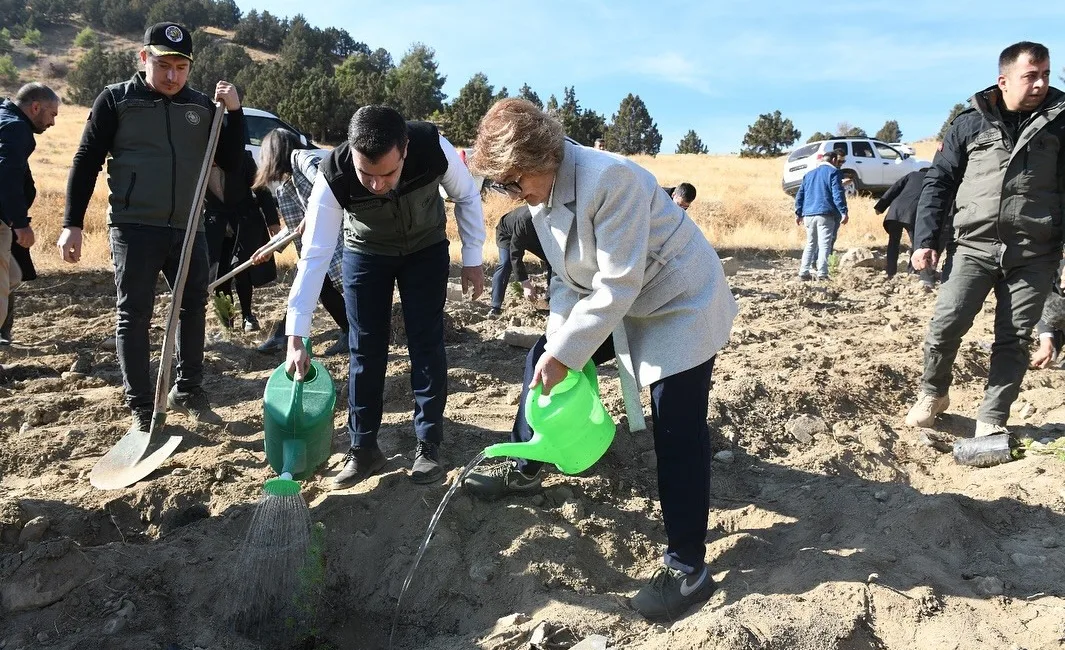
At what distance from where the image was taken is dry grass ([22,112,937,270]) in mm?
9844

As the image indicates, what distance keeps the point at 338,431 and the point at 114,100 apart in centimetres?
189

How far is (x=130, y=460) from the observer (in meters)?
3.50

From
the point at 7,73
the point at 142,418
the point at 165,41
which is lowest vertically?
the point at 142,418

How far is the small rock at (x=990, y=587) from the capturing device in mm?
2598

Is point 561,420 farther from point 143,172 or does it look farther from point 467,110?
point 467,110

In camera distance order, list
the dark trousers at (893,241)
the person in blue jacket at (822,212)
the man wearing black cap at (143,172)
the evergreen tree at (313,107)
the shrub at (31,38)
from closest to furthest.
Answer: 1. the man wearing black cap at (143,172)
2. the dark trousers at (893,241)
3. the person in blue jacket at (822,212)
4. the evergreen tree at (313,107)
5. the shrub at (31,38)

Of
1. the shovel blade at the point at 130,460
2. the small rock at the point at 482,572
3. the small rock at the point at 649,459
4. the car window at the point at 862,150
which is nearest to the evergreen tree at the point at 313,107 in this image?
the car window at the point at 862,150

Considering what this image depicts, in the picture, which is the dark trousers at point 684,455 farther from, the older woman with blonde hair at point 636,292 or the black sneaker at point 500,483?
the black sneaker at point 500,483

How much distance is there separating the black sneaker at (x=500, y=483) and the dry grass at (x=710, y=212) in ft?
21.6

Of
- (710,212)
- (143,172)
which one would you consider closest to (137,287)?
(143,172)

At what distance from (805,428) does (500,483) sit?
72.4 inches

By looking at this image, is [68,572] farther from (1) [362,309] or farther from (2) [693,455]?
(2) [693,455]

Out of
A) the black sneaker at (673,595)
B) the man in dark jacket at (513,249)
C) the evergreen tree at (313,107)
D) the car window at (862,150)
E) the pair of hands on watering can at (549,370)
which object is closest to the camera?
the pair of hands on watering can at (549,370)

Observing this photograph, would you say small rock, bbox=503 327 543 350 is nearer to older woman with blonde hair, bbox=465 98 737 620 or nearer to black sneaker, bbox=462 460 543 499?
black sneaker, bbox=462 460 543 499
